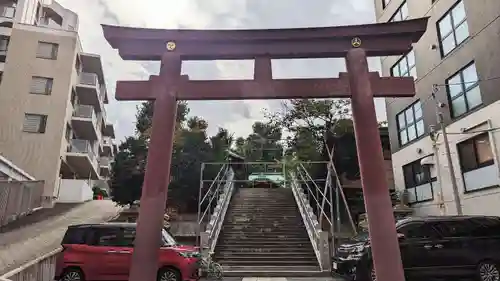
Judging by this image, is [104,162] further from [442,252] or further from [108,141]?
[442,252]

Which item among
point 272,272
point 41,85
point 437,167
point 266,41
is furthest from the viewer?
point 41,85

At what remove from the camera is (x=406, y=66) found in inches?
725

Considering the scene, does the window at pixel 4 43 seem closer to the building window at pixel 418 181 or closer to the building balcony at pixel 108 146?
the building balcony at pixel 108 146

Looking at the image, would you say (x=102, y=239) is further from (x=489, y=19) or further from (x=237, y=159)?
(x=237, y=159)

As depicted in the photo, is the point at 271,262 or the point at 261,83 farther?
the point at 271,262

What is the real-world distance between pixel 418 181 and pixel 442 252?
9.18 metres

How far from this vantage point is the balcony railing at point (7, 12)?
28.0 m

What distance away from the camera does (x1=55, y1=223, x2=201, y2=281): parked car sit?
29.3 ft

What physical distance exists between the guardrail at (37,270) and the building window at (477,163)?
13.2m

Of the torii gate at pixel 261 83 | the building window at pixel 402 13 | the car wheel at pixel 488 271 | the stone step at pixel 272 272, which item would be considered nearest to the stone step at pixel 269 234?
the stone step at pixel 272 272

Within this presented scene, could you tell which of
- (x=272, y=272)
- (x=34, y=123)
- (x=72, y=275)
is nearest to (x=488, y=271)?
(x=272, y=272)

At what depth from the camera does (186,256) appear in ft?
29.9

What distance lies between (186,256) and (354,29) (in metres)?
6.31

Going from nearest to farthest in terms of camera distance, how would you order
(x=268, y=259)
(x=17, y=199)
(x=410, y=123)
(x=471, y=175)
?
(x=268, y=259)
(x=471, y=175)
(x=17, y=199)
(x=410, y=123)
